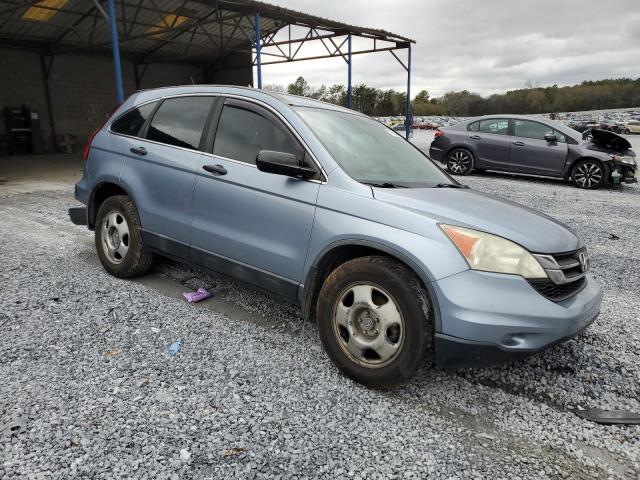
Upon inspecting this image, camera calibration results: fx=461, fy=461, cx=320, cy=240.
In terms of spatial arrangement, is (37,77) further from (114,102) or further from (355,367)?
(355,367)

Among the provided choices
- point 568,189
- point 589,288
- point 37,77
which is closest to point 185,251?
point 589,288

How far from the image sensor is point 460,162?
12.0m

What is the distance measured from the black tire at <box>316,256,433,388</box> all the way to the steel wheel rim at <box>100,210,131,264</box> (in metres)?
2.24

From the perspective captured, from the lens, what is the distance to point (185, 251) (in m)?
3.65

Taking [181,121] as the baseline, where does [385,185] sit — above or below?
below

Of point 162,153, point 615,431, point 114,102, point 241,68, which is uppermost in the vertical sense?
point 241,68

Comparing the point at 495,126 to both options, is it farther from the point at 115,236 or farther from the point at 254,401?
the point at 254,401

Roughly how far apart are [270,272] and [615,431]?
2.14 metres

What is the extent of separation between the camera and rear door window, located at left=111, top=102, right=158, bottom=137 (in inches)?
161

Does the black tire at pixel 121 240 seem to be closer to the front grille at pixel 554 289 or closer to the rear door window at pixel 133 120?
the rear door window at pixel 133 120

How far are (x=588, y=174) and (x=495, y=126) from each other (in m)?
2.40

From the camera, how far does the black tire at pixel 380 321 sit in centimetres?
244

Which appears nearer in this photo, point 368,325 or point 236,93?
point 368,325

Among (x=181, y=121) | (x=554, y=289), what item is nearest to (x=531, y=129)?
(x=181, y=121)
